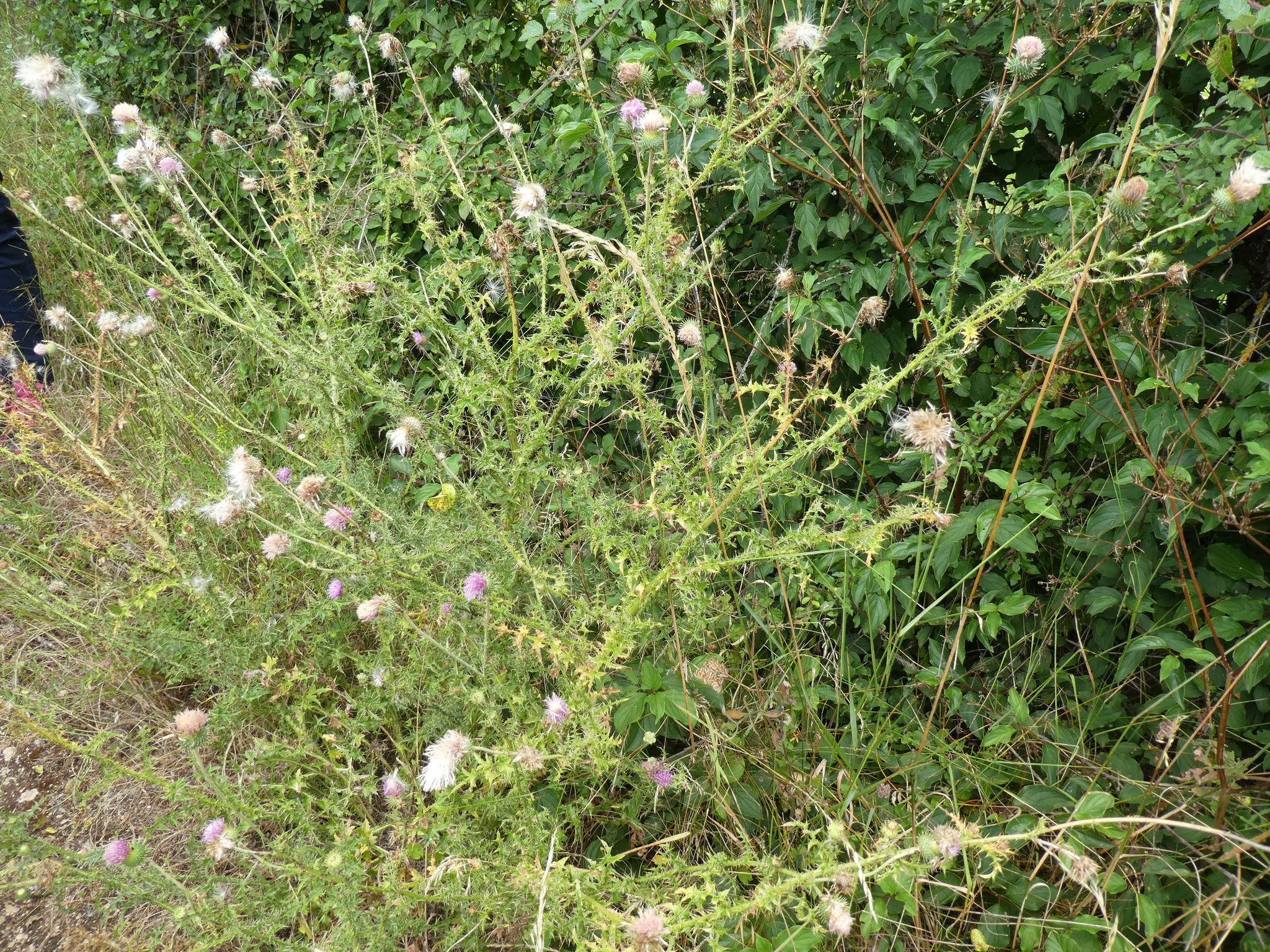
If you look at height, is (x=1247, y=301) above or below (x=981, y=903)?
above

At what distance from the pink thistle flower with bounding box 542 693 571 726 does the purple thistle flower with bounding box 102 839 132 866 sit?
917 millimetres

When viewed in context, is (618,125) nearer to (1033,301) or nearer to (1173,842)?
(1033,301)

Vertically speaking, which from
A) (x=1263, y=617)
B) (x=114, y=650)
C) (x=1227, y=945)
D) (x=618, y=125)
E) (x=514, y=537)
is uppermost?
(x=618, y=125)

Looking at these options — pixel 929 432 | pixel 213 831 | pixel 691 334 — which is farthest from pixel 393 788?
pixel 929 432

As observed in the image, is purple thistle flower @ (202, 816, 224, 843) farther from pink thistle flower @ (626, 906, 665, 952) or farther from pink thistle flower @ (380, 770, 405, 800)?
pink thistle flower @ (626, 906, 665, 952)

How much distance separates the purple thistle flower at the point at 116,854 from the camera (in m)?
1.55

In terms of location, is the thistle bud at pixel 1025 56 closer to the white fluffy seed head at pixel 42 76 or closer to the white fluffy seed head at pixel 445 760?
the white fluffy seed head at pixel 445 760

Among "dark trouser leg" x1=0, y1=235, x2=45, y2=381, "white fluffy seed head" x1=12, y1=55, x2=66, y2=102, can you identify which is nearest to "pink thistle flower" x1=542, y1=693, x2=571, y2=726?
"white fluffy seed head" x1=12, y1=55, x2=66, y2=102

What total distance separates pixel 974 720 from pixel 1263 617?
0.59 metres

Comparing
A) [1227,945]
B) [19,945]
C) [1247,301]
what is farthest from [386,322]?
[1227,945]

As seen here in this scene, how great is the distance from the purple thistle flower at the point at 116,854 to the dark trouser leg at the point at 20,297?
263 cm

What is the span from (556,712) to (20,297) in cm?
371

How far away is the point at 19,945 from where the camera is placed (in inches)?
68.9

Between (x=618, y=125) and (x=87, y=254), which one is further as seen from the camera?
(x=87, y=254)
